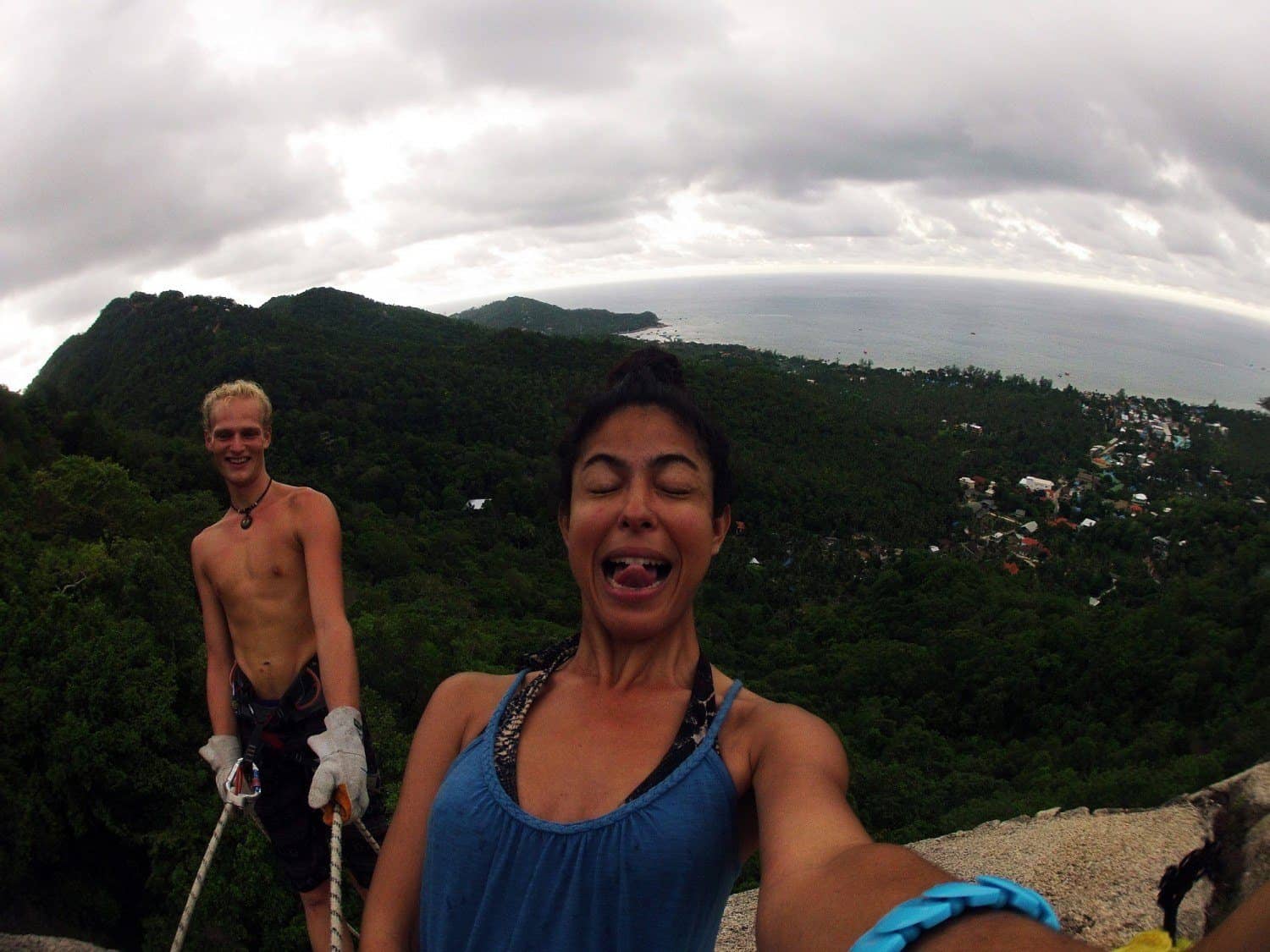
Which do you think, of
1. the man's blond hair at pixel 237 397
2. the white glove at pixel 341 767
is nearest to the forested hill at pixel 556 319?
the man's blond hair at pixel 237 397

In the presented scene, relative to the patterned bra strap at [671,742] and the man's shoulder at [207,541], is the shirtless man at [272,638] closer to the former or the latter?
the man's shoulder at [207,541]

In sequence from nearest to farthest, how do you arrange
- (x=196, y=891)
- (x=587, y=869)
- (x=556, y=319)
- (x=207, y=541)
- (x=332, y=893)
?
(x=587, y=869) < (x=332, y=893) < (x=196, y=891) < (x=207, y=541) < (x=556, y=319)

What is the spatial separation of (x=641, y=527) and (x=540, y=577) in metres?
35.8

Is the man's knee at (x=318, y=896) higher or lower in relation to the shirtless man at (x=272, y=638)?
lower

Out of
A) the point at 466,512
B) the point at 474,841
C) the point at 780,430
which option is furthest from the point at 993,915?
the point at 780,430

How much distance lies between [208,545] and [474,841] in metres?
2.58

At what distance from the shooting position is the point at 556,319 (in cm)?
14562

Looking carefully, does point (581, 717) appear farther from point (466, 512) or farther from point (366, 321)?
point (366, 321)

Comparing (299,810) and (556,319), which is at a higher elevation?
(556,319)

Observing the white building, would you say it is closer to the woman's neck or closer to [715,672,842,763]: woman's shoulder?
the woman's neck

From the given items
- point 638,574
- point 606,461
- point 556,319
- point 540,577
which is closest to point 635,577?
point 638,574

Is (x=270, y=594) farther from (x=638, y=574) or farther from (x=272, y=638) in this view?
(x=638, y=574)

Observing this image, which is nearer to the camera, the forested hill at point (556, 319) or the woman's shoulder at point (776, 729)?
the woman's shoulder at point (776, 729)

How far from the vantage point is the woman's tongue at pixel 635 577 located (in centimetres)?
165
